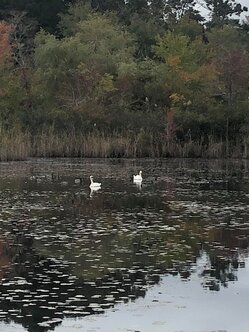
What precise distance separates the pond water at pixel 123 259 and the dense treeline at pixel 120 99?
14762mm

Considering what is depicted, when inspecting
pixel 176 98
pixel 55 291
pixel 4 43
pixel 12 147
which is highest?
pixel 4 43

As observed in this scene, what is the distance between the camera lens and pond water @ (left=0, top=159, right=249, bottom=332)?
7309mm

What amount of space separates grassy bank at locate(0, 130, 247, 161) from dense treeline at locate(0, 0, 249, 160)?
47 millimetres

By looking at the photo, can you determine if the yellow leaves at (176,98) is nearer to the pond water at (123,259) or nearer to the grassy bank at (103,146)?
the grassy bank at (103,146)

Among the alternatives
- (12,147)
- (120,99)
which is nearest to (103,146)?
(12,147)

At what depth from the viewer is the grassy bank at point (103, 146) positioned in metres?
30.7

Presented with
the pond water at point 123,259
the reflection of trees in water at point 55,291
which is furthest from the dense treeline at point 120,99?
the reflection of trees in water at point 55,291

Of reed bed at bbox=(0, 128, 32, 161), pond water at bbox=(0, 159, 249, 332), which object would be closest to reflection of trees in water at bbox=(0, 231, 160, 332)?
pond water at bbox=(0, 159, 249, 332)

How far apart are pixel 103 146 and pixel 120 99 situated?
9.66 metres

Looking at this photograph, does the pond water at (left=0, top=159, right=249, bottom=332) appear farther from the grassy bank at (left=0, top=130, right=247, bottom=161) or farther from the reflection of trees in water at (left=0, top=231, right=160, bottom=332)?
the grassy bank at (left=0, top=130, right=247, bottom=161)

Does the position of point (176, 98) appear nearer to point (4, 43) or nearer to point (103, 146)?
point (103, 146)

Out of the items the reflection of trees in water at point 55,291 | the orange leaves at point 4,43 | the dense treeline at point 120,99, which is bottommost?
the reflection of trees in water at point 55,291

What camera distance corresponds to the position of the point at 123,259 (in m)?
9.91

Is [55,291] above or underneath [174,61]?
underneath
